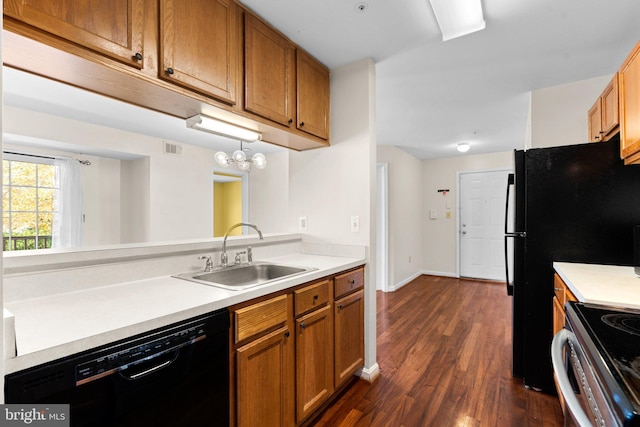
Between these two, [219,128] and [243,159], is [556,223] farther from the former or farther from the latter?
[243,159]

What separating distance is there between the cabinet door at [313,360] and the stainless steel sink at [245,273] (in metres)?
0.30

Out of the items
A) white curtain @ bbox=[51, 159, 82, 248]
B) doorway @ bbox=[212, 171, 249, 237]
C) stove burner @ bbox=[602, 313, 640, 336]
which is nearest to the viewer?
stove burner @ bbox=[602, 313, 640, 336]

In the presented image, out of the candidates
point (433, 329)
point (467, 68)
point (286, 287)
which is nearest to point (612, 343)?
point (286, 287)

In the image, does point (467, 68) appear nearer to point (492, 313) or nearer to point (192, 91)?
point (192, 91)

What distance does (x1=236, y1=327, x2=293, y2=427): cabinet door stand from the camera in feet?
4.23

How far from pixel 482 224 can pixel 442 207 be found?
76 cm

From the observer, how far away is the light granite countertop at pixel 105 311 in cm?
82

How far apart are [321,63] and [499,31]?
1.19 m

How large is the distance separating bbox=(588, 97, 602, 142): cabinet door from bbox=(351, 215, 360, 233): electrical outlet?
1.80 meters

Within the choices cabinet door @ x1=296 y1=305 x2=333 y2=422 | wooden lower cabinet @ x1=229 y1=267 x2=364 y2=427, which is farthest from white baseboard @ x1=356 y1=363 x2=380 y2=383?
cabinet door @ x1=296 y1=305 x2=333 y2=422

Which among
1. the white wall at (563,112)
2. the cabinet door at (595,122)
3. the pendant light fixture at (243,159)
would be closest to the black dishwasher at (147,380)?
the pendant light fixture at (243,159)

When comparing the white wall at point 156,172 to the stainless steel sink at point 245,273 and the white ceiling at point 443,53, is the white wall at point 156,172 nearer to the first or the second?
the white ceiling at point 443,53

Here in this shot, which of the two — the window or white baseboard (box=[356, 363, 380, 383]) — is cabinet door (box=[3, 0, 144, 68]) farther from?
the window

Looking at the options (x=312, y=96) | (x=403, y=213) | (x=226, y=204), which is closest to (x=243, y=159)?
(x=312, y=96)
